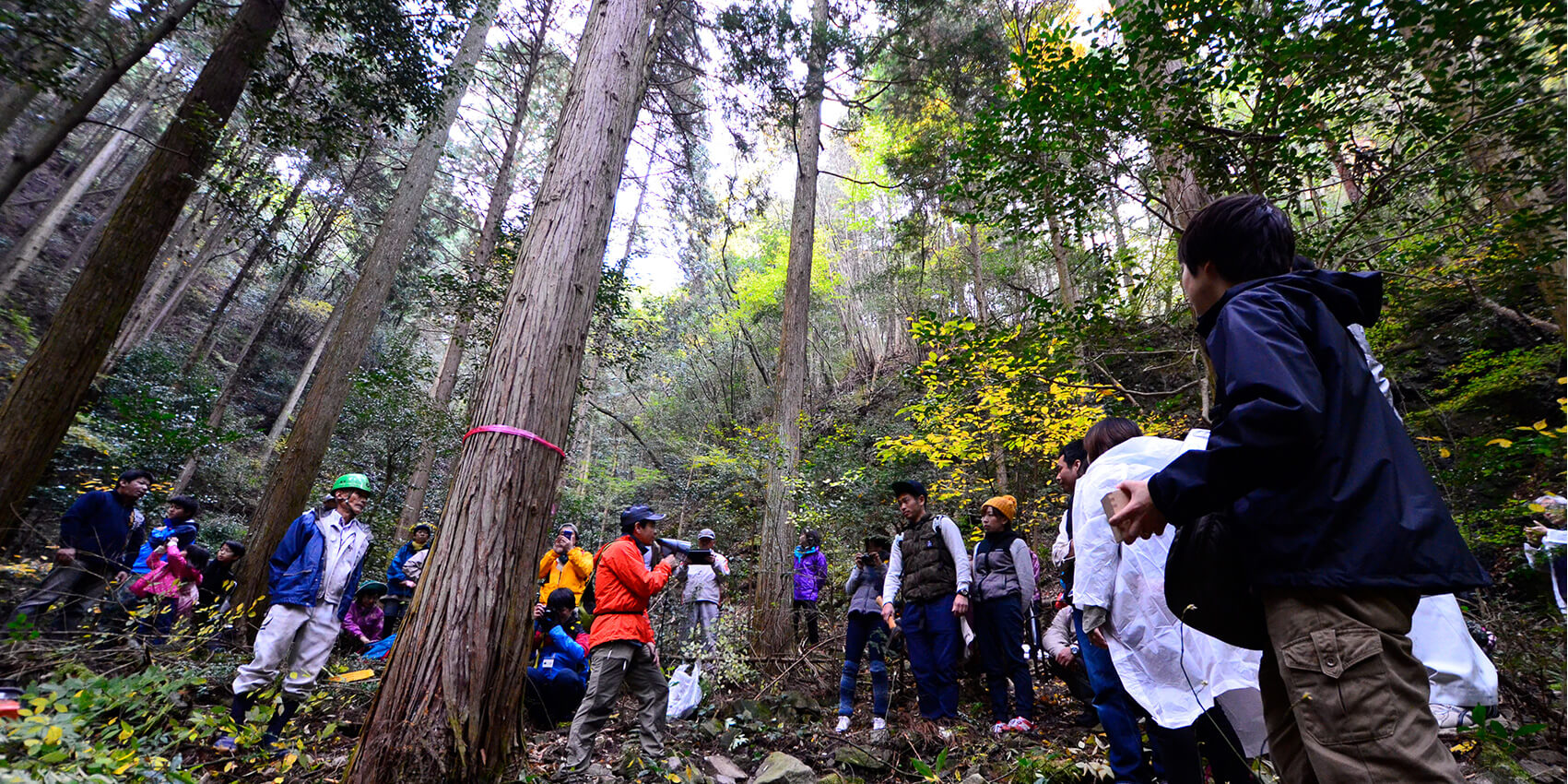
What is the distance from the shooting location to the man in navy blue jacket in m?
5.42

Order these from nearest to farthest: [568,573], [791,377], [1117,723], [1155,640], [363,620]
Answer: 1. [1155,640]
2. [1117,723]
3. [568,573]
4. [363,620]
5. [791,377]

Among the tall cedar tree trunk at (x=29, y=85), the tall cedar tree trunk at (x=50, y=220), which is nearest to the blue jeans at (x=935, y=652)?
the tall cedar tree trunk at (x=29, y=85)

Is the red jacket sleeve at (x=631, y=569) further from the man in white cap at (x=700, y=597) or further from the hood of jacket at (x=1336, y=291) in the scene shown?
the hood of jacket at (x=1336, y=291)

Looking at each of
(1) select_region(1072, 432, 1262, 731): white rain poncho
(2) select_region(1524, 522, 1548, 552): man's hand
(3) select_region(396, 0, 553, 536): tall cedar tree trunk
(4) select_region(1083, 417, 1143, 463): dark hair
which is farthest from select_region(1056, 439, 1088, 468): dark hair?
(3) select_region(396, 0, 553, 536): tall cedar tree trunk

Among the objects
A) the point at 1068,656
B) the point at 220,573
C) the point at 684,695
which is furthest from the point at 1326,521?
the point at 220,573

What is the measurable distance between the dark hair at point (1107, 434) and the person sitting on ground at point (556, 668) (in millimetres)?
4496

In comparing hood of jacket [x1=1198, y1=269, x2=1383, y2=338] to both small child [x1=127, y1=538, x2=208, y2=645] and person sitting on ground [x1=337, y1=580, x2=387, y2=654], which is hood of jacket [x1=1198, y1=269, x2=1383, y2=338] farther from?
person sitting on ground [x1=337, y1=580, x2=387, y2=654]

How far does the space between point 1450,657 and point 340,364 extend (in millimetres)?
10766

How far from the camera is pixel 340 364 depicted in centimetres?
875

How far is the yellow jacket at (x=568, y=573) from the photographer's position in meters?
6.46

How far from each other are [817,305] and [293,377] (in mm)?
18731

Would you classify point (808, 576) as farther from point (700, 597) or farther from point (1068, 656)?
point (1068, 656)

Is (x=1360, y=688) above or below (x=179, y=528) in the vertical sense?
below

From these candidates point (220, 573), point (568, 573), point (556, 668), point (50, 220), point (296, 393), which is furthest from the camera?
point (296, 393)
